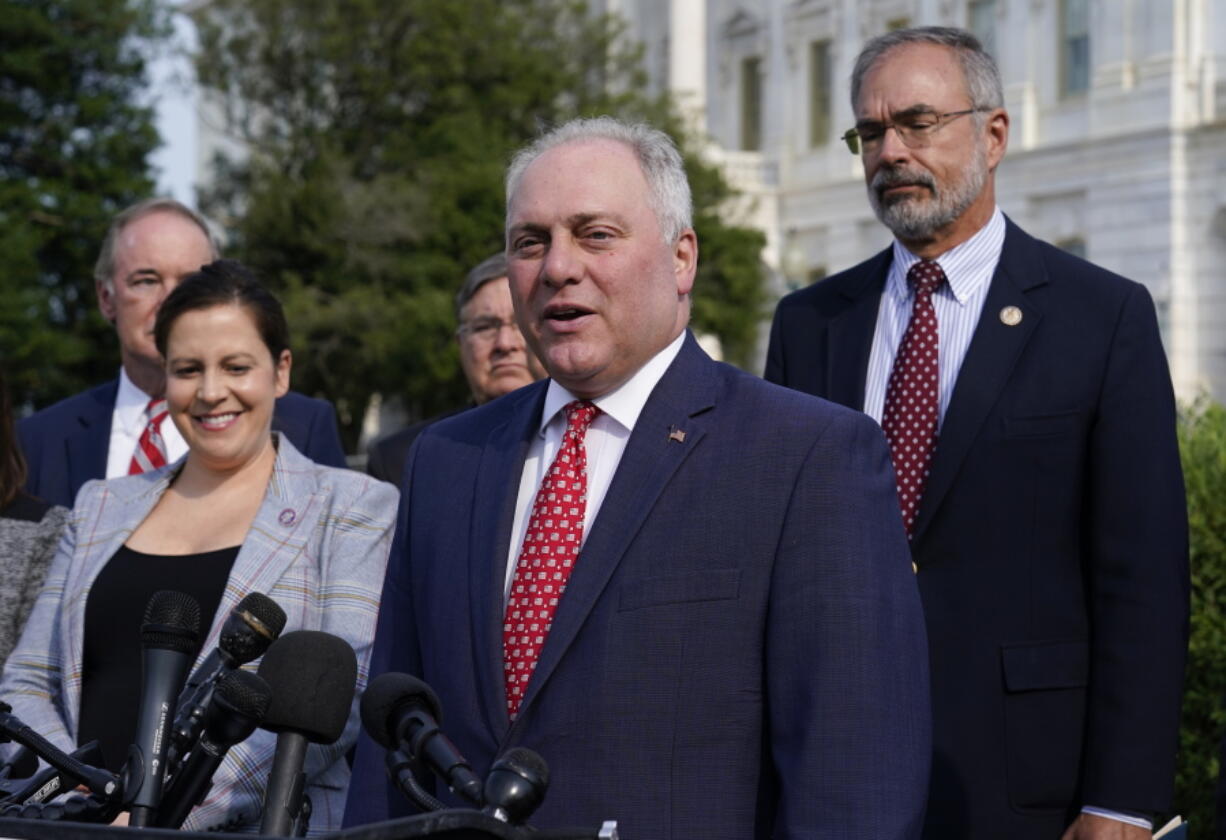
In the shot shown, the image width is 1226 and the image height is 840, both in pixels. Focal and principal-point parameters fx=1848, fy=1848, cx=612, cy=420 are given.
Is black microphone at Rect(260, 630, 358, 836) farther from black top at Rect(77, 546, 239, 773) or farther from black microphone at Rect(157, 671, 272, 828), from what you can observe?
black top at Rect(77, 546, 239, 773)

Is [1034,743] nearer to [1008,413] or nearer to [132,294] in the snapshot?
[1008,413]

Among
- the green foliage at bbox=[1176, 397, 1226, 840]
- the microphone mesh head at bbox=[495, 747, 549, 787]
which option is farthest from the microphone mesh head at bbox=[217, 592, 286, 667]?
the green foliage at bbox=[1176, 397, 1226, 840]

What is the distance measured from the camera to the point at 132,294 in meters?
6.09

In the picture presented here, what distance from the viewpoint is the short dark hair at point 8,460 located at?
5320 mm

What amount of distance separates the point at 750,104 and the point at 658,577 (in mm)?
45827

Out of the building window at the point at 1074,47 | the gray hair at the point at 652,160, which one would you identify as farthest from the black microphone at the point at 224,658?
the building window at the point at 1074,47

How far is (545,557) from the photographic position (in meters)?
3.33

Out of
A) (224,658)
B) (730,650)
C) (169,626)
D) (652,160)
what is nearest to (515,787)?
(224,658)

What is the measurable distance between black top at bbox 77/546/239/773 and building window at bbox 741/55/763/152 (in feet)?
144

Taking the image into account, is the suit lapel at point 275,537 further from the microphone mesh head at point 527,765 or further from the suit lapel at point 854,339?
the microphone mesh head at point 527,765

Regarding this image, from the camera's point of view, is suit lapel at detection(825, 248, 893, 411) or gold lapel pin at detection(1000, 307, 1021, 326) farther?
suit lapel at detection(825, 248, 893, 411)

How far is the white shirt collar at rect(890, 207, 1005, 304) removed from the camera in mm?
4375

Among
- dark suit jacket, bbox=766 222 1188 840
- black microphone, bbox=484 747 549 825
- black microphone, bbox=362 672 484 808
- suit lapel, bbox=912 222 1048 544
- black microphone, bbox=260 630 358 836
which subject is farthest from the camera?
suit lapel, bbox=912 222 1048 544

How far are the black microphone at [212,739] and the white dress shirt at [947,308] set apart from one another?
6.80 ft
